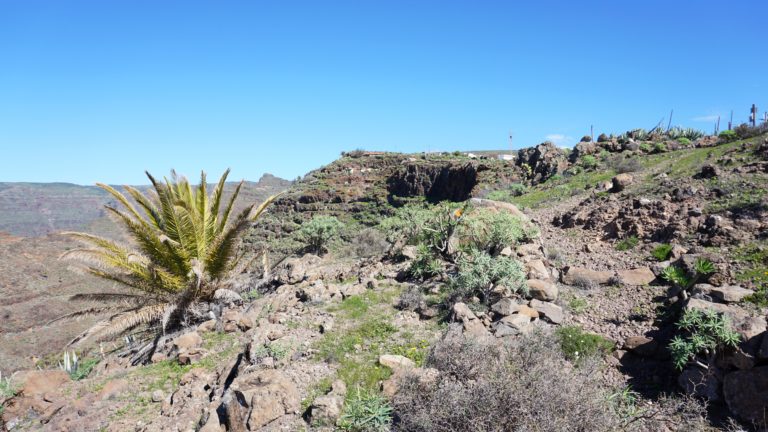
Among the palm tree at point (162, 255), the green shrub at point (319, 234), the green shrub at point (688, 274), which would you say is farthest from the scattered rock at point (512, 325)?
the green shrub at point (319, 234)

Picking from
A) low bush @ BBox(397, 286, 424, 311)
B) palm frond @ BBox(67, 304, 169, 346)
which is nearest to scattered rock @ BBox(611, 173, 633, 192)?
low bush @ BBox(397, 286, 424, 311)

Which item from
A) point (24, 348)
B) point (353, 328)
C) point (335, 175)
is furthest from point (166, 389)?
point (335, 175)

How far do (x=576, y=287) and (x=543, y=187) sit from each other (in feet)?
47.1

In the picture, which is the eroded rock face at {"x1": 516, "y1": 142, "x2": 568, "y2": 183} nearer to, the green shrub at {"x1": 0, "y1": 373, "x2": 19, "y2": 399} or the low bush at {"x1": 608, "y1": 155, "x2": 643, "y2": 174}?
the low bush at {"x1": 608, "y1": 155, "x2": 643, "y2": 174}

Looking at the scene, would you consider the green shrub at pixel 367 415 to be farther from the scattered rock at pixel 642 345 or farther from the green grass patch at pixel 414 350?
the scattered rock at pixel 642 345

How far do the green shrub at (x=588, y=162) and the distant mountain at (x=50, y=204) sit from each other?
167ft

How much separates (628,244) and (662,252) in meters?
1.22

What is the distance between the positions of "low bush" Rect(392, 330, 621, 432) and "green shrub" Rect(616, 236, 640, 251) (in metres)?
6.63

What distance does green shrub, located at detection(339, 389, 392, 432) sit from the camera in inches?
161

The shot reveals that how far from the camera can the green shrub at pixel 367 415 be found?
13.4 ft

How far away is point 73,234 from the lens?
842cm

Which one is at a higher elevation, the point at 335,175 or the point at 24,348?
the point at 335,175

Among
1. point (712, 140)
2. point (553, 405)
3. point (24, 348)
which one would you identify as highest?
point (712, 140)

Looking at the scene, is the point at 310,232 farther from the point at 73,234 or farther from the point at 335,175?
the point at 335,175
